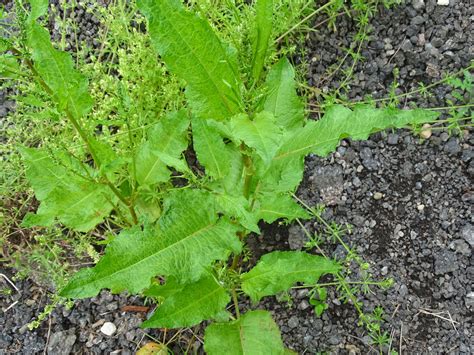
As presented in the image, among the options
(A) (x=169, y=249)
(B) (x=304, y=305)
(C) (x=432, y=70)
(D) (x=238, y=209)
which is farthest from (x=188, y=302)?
(C) (x=432, y=70)

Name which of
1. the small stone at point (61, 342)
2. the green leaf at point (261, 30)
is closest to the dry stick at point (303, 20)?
the green leaf at point (261, 30)

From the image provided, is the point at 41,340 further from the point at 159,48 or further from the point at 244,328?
the point at 159,48

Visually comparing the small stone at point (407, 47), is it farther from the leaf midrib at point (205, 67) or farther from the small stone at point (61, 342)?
the small stone at point (61, 342)

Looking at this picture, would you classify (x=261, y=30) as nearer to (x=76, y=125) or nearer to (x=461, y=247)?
(x=76, y=125)

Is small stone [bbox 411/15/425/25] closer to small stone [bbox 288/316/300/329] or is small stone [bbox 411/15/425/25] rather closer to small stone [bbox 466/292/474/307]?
small stone [bbox 466/292/474/307]

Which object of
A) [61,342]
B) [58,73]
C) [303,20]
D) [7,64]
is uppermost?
[7,64]
